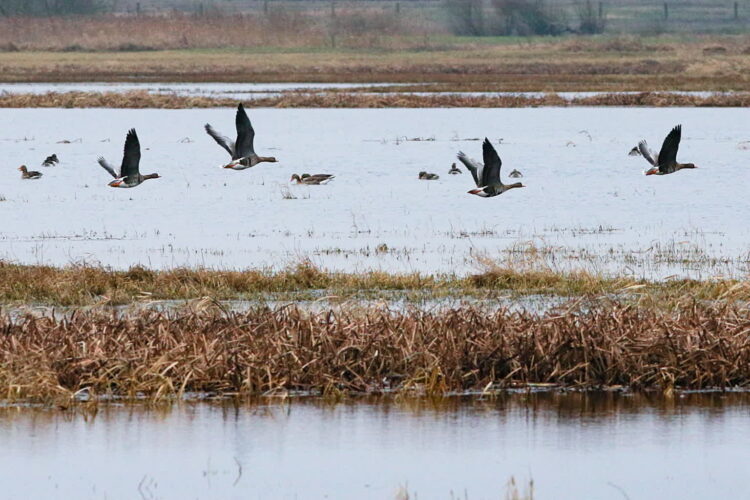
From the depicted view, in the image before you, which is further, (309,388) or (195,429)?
(309,388)

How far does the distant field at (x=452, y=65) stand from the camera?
67.2 metres

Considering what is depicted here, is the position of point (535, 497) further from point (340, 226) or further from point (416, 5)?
point (416, 5)

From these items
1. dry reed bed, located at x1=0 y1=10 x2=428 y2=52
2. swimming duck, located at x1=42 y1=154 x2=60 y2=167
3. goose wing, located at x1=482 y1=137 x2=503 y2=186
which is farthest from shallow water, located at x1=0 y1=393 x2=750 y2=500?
dry reed bed, located at x1=0 y1=10 x2=428 y2=52

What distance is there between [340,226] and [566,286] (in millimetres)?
7143

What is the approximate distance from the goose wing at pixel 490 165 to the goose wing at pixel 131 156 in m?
4.76

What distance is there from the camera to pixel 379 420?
35.4ft

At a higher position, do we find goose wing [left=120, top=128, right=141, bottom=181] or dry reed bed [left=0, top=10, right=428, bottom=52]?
dry reed bed [left=0, top=10, right=428, bottom=52]

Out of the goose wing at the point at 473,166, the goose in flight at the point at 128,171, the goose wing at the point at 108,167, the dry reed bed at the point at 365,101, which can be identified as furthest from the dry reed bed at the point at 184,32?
the goose wing at the point at 473,166

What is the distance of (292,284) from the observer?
52.1 ft

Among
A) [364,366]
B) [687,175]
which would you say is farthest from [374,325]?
[687,175]

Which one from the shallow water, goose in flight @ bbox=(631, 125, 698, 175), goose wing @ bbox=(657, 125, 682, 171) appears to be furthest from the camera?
goose in flight @ bbox=(631, 125, 698, 175)

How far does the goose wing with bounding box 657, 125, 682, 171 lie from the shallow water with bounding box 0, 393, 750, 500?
390 inches

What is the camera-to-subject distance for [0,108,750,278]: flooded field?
1869 cm

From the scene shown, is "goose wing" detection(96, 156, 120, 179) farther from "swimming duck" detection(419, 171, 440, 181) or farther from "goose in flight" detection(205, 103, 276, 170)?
"swimming duck" detection(419, 171, 440, 181)
